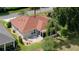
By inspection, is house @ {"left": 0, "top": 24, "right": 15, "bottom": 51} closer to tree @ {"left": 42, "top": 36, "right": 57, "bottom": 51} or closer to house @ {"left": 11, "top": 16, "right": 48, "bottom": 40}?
house @ {"left": 11, "top": 16, "right": 48, "bottom": 40}

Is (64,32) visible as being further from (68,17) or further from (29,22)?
(29,22)

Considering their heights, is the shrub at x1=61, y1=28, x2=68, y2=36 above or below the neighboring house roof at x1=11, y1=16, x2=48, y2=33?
below

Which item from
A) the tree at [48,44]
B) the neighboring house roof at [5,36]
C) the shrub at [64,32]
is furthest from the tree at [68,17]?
the neighboring house roof at [5,36]

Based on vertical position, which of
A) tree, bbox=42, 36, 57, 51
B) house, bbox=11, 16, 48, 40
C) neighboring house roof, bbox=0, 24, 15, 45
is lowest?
tree, bbox=42, 36, 57, 51

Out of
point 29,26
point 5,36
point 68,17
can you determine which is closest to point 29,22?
point 29,26

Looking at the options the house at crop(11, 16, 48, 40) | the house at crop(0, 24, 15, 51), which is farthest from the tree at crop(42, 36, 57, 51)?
the house at crop(0, 24, 15, 51)
